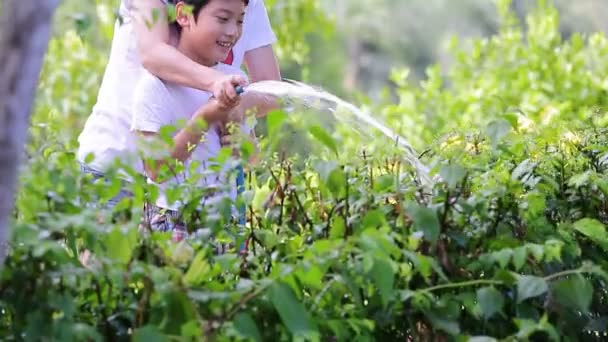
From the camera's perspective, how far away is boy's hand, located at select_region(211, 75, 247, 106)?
145 inches

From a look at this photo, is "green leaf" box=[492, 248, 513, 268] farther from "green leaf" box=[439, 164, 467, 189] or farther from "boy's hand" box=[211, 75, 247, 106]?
"boy's hand" box=[211, 75, 247, 106]

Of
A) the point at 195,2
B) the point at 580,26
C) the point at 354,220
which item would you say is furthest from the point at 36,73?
the point at 580,26

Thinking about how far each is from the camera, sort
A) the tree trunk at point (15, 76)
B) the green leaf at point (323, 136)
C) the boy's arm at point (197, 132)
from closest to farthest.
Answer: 1. the tree trunk at point (15, 76)
2. the green leaf at point (323, 136)
3. the boy's arm at point (197, 132)

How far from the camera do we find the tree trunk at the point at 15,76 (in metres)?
2.16

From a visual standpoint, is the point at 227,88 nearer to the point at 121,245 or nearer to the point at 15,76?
the point at 121,245

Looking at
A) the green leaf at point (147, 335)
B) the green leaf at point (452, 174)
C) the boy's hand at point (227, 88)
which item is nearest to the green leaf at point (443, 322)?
the green leaf at point (452, 174)

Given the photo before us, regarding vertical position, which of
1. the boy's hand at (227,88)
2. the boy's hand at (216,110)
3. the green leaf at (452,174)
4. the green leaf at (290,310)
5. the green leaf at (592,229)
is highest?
the boy's hand at (227,88)

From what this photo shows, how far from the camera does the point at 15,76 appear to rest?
2.16 meters

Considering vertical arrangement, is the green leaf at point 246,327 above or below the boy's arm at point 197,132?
below

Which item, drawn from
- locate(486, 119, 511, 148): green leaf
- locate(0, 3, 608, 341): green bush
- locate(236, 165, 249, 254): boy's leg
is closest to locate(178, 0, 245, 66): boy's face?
locate(236, 165, 249, 254): boy's leg

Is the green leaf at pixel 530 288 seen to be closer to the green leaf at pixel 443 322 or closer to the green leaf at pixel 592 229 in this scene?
the green leaf at pixel 443 322

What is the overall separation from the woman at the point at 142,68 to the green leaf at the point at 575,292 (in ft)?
4.14

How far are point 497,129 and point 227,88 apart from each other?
Answer: 100 cm

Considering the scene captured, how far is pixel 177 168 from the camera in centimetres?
284
